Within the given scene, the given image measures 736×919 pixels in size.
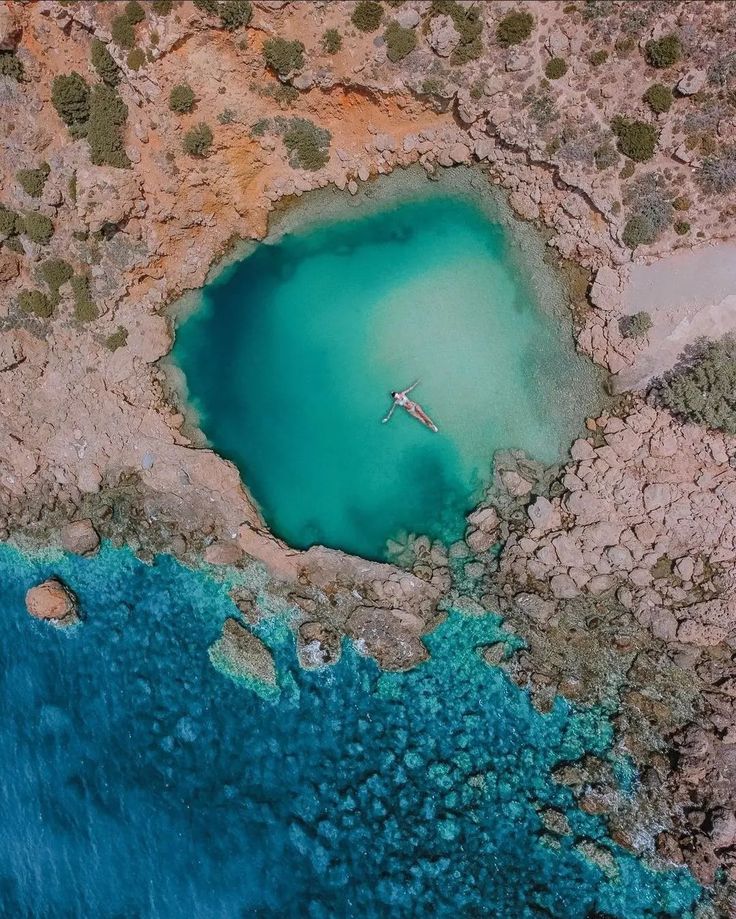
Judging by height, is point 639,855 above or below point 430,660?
below

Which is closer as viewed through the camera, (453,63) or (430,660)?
(453,63)

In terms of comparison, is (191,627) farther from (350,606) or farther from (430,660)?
(430,660)

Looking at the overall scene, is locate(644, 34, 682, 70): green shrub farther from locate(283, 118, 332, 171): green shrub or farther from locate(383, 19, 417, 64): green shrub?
locate(283, 118, 332, 171): green shrub

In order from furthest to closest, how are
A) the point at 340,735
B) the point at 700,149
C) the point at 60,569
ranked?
the point at 60,569
the point at 340,735
the point at 700,149

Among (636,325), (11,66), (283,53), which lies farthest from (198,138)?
(636,325)

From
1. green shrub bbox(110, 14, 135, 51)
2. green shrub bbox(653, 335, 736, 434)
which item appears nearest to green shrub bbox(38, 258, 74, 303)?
green shrub bbox(110, 14, 135, 51)

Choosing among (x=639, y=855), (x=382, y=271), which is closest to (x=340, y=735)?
(x=639, y=855)
